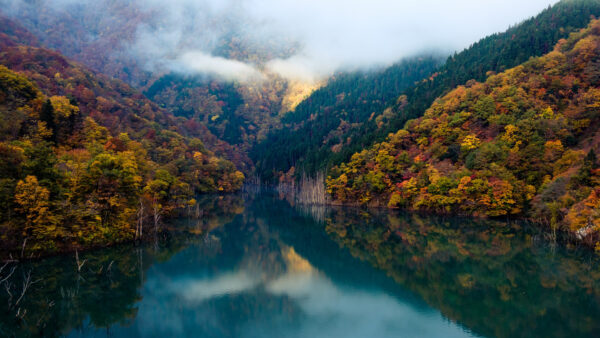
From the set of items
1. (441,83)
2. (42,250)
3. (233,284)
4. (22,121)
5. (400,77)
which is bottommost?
(233,284)

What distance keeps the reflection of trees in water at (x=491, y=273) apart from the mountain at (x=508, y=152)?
5106 millimetres

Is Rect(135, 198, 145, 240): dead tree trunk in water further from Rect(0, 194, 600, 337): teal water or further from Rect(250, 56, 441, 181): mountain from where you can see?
Rect(250, 56, 441, 181): mountain

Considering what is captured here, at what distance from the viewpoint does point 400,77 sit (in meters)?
181

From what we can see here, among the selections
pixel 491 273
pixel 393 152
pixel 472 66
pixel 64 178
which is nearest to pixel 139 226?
pixel 64 178

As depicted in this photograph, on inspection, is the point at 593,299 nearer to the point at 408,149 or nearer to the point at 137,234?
the point at 137,234

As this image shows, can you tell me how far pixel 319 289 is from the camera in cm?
2259

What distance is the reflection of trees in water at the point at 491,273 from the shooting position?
54.3 feet

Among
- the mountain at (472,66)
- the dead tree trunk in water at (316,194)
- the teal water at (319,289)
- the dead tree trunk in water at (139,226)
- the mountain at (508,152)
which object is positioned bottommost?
the teal water at (319,289)

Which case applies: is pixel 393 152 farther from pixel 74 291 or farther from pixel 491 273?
pixel 74 291

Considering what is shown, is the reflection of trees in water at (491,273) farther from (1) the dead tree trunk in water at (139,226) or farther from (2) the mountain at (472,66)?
(2) the mountain at (472,66)

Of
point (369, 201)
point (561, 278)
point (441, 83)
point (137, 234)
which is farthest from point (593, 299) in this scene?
point (441, 83)

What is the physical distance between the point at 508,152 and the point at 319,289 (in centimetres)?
4187

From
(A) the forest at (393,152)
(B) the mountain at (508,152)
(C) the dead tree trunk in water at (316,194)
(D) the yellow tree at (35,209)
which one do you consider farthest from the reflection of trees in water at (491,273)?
(C) the dead tree trunk in water at (316,194)

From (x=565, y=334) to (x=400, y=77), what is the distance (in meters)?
182
